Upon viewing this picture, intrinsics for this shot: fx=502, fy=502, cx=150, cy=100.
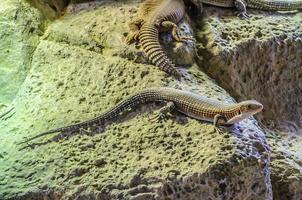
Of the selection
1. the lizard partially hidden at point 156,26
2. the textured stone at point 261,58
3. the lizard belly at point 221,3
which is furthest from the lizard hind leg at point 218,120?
the lizard belly at point 221,3

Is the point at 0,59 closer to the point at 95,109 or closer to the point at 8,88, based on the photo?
the point at 8,88

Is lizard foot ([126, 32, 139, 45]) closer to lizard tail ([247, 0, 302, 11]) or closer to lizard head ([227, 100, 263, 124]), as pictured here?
lizard head ([227, 100, 263, 124])

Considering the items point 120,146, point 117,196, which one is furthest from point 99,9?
point 117,196

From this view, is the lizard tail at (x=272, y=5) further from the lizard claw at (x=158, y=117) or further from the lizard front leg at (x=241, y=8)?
the lizard claw at (x=158, y=117)

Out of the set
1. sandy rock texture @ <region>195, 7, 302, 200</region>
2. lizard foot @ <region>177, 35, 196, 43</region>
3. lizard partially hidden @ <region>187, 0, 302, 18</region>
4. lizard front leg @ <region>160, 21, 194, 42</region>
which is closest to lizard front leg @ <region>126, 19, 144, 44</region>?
lizard front leg @ <region>160, 21, 194, 42</region>

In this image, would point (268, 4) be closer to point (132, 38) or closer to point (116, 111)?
point (132, 38)

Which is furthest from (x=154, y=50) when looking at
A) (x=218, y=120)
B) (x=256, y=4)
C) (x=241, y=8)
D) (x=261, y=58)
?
(x=256, y=4)
